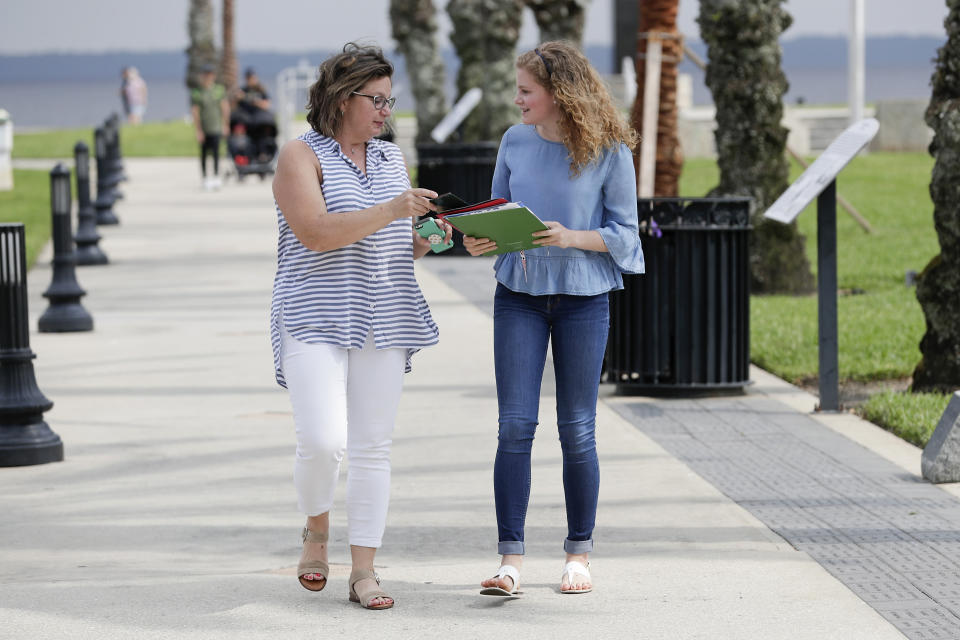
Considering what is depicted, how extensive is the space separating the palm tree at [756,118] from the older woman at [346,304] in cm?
868

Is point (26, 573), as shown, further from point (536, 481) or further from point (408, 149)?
point (408, 149)

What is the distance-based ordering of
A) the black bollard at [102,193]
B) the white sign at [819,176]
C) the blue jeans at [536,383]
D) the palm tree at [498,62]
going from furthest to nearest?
the palm tree at [498,62]
the black bollard at [102,193]
the white sign at [819,176]
the blue jeans at [536,383]

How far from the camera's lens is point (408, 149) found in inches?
1642

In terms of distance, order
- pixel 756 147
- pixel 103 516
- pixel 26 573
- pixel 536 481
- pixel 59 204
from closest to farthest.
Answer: pixel 26 573
pixel 103 516
pixel 536 481
pixel 59 204
pixel 756 147

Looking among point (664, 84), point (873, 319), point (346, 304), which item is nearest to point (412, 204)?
point (346, 304)

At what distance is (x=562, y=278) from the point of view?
5176 millimetres

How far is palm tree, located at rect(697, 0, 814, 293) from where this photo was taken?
530 inches

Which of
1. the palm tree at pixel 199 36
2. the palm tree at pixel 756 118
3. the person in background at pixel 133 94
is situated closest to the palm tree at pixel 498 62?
the palm tree at pixel 756 118

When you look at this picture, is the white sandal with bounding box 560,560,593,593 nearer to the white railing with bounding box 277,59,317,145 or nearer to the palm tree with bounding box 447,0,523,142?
the palm tree with bounding box 447,0,523,142

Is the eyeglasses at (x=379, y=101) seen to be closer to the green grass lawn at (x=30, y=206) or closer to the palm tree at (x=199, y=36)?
the green grass lawn at (x=30, y=206)

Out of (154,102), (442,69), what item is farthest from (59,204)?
(154,102)

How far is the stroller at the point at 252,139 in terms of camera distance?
30.8m

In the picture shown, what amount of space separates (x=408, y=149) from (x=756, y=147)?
2857 cm

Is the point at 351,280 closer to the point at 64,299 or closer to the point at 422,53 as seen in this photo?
the point at 64,299
